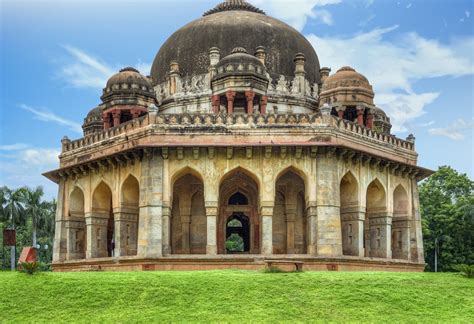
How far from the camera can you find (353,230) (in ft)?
74.0

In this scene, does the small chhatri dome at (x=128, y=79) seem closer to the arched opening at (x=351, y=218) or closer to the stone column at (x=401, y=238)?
the arched opening at (x=351, y=218)

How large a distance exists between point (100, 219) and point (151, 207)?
3.86 metres

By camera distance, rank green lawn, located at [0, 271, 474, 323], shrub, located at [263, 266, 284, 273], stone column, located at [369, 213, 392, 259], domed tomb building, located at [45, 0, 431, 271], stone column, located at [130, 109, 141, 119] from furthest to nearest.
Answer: stone column, located at [130, 109, 141, 119] → stone column, located at [369, 213, 392, 259] → domed tomb building, located at [45, 0, 431, 271] → shrub, located at [263, 266, 284, 273] → green lawn, located at [0, 271, 474, 323]

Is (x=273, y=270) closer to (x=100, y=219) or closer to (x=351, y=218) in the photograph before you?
(x=351, y=218)

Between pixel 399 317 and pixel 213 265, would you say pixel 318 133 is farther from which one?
pixel 399 317

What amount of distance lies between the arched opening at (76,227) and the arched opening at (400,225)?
1179 centimetres

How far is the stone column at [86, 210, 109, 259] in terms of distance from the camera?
2372cm

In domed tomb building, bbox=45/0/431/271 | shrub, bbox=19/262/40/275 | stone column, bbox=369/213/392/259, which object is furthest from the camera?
stone column, bbox=369/213/392/259

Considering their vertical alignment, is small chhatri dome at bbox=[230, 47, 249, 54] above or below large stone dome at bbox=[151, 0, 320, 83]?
below

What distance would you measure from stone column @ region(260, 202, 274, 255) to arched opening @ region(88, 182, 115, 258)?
6232 millimetres

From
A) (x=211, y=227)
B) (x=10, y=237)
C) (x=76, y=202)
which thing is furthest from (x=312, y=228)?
(x=76, y=202)

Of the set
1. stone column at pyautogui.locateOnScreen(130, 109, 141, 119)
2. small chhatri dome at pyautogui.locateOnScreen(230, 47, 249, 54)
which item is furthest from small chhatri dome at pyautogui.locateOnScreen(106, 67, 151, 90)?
small chhatri dome at pyautogui.locateOnScreen(230, 47, 249, 54)

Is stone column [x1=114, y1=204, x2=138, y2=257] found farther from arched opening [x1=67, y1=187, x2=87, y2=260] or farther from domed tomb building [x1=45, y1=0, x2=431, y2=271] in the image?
arched opening [x1=67, y1=187, x2=87, y2=260]

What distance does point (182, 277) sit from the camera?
14.0m
